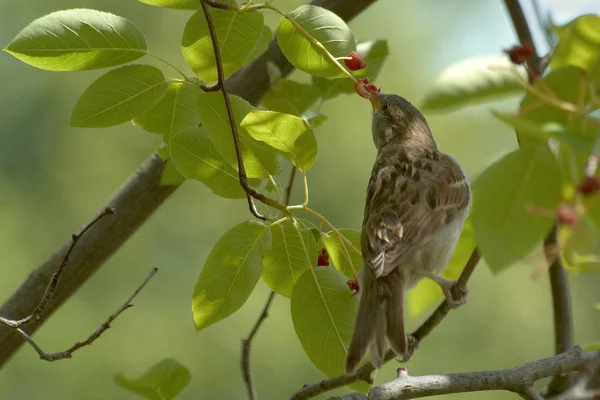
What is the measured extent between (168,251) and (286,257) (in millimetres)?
8498

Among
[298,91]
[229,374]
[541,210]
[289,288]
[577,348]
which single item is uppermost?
[541,210]

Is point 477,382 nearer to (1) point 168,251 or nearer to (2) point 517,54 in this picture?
(2) point 517,54

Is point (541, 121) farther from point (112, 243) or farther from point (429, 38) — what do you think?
point (429, 38)

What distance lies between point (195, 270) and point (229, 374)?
1475 millimetres

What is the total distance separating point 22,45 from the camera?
2025 mm

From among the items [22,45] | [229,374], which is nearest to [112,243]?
[22,45]

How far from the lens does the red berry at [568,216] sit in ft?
4.15

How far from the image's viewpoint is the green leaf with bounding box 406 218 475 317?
2553mm

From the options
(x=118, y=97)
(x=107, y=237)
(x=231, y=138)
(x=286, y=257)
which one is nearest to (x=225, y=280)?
(x=286, y=257)

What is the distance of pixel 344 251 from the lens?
7.62 feet

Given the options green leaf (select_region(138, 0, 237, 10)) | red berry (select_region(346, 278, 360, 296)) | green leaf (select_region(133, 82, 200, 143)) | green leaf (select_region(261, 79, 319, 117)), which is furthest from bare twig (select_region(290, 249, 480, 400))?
green leaf (select_region(261, 79, 319, 117))

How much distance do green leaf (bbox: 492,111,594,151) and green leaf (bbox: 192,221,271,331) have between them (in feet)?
3.41

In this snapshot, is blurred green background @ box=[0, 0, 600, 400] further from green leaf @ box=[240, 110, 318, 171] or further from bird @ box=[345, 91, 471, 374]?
green leaf @ box=[240, 110, 318, 171]

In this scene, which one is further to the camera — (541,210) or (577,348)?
(577,348)
